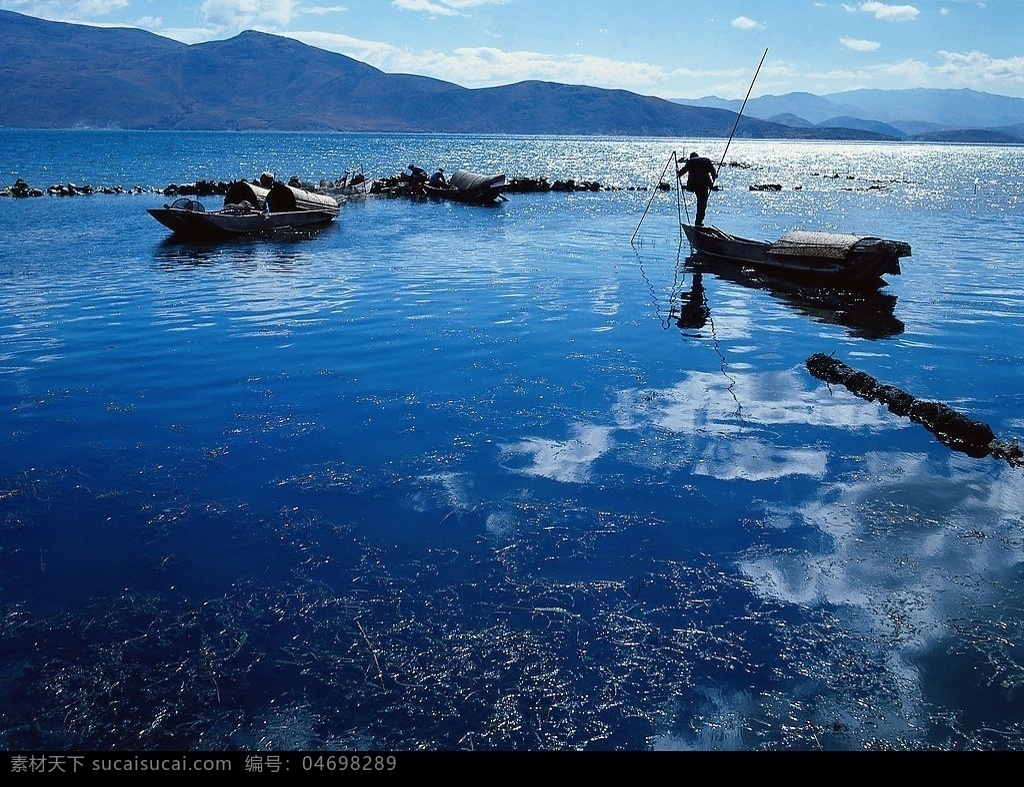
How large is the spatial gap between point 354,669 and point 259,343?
10984 mm

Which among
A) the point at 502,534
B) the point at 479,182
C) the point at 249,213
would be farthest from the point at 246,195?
the point at 502,534

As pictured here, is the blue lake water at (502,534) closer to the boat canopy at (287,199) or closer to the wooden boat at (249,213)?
the wooden boat at (249,213)

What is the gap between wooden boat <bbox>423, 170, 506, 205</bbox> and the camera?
2050 inches

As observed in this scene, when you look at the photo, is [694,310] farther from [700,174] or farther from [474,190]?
[474,190]

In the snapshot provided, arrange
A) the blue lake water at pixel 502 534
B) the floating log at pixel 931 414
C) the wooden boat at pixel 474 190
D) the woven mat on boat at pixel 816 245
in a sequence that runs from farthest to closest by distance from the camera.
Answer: the wooden boat at pixel 474 190, the woven mat on boat at pixel 816 245, the floating log at pixel 931 414, the blue lake water at pixel 502 534

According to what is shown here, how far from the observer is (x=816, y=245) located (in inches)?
864

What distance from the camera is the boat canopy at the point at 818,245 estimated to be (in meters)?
21.1

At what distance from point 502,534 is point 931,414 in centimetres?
734

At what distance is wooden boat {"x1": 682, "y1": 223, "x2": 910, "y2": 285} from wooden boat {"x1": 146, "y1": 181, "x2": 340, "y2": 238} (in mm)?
21577

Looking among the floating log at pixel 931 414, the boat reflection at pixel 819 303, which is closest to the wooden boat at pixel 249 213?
the boat reflection at pixel 819 303

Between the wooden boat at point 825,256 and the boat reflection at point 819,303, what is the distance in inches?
15.4
